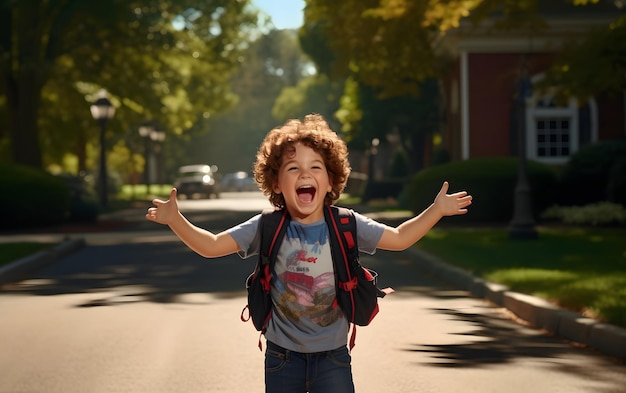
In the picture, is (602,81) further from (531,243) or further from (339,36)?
(339,36)

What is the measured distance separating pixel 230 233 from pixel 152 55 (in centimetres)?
3656

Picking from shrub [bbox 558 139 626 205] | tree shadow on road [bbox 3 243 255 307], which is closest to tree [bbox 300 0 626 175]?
shrub [bbox 558 139 626 205]

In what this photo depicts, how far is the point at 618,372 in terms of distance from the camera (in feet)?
27.2

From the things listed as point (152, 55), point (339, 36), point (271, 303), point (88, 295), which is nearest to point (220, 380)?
point (271, 303)

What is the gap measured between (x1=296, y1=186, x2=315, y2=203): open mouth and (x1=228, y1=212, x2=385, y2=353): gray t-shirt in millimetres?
128

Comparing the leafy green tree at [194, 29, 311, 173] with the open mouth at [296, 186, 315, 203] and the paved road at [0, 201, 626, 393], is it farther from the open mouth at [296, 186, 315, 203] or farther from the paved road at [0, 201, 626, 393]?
the open mouth at [296, 186, 315, 203]

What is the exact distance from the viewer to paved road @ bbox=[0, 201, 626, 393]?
798 centimetres

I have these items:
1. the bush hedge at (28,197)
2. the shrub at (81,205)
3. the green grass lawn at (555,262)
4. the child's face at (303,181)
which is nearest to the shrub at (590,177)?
the green grass lawn at (555,262)

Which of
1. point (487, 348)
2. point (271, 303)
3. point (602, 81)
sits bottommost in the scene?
point (487, 348)

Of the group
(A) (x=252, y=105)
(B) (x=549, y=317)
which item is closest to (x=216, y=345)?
(B) (x=549, y=317)

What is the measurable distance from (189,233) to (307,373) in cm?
78

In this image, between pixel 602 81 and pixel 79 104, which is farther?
pixel 79 104

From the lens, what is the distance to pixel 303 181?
4969 mm

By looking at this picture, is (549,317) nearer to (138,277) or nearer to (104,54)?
(138,277)
